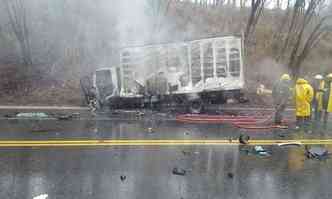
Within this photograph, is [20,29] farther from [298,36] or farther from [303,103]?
[298,36]

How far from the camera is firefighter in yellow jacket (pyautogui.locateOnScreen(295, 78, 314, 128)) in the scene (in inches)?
398

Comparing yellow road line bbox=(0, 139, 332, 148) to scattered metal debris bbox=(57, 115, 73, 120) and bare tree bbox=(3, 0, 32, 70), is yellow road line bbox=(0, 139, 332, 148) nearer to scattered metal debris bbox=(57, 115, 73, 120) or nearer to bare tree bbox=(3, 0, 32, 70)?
scattered metal debris bbox=(57, 115, 73, 120)

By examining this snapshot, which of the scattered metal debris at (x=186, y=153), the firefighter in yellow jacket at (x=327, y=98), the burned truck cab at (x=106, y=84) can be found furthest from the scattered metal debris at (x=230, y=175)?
the burned truck cab at (x=106, y=84)

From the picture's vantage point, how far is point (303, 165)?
253 inches

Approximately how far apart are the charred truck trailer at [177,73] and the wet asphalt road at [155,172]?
188 inches

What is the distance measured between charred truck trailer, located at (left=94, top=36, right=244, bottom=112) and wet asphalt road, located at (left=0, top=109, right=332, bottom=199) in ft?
15.7

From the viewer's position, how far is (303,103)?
10.2 m

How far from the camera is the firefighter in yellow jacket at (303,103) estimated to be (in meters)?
10.1

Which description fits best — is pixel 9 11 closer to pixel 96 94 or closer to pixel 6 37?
pixel 6 37

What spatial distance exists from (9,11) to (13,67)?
2.76 m

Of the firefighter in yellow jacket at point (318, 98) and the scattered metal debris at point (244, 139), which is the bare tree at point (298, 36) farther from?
the scattered metal debris at point (244, 139)

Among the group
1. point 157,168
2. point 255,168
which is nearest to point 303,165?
point 255,168

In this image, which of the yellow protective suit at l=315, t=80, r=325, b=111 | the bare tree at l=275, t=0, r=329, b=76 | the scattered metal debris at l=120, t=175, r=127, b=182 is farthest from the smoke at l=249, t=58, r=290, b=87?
the scattered metal debris at l=120, t=175, r=127, b=182

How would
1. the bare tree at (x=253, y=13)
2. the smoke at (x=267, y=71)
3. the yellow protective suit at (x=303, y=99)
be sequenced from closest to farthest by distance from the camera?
1. the yellow protective suit at (x=303, y=99)
2. the smoke at (x=267, y=71)
3. the bare tree at (x=253, y=13)
